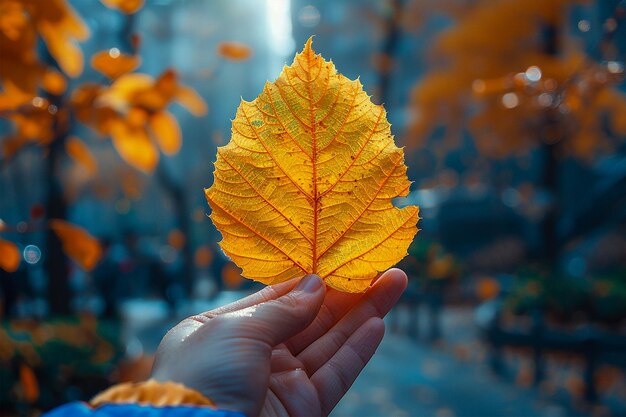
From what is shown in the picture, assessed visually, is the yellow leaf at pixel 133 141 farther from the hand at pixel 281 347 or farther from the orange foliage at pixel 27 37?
the hand at pixel 281 347

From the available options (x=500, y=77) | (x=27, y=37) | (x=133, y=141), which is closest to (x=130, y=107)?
(x=133, y=141)

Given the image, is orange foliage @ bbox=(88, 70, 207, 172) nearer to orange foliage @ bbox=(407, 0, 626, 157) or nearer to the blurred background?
the blurred background

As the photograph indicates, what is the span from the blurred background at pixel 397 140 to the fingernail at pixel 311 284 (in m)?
0.60

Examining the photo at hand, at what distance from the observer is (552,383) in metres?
6.39

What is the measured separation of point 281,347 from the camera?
1.32 metres

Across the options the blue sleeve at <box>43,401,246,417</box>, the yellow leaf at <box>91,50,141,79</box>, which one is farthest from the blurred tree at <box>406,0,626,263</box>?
the blue sleeve at <box>43,401,246,417</box>

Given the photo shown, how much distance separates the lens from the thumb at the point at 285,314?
114 cm

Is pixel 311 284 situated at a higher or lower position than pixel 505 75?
lower

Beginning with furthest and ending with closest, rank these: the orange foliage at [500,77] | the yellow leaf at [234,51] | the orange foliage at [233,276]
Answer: the orange foliage at [233,276] → the orange foliage at [500,77] → the yellow leaf at [234,51]

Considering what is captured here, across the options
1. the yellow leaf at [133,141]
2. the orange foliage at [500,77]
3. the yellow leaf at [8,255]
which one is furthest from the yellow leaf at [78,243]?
the orange foliage at [500,77]

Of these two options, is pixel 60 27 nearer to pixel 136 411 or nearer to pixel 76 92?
pixel 76 92

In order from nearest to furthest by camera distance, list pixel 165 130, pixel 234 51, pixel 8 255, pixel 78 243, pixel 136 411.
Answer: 1. pixel 136 411
2. pixel 8 255
3. pixel 78 243
4. pixel 165 130
5. pixel 234 51

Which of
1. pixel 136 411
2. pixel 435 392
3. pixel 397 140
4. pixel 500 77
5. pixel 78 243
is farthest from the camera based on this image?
pixel 397 140

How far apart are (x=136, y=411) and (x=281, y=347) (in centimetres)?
39
